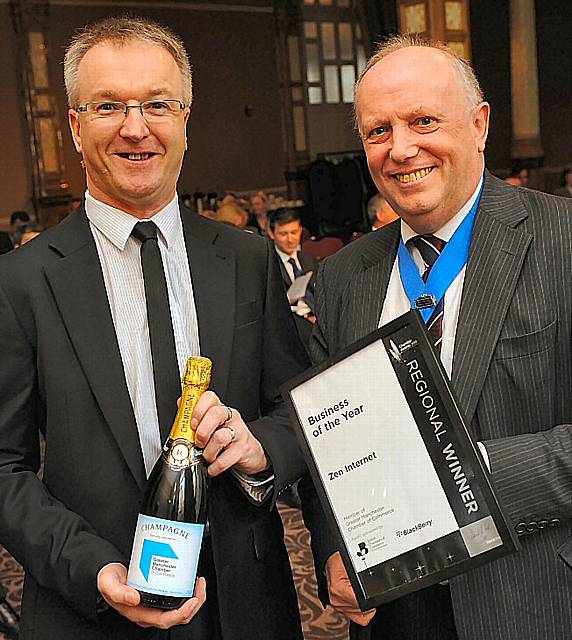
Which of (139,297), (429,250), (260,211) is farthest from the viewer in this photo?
(260,211)

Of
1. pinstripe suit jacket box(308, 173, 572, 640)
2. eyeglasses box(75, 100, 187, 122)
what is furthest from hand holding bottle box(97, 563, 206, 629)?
eyeglasses box(75, 100, 187, 122)

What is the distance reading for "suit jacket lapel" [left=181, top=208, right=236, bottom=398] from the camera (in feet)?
4.94

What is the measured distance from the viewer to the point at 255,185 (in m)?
15.9

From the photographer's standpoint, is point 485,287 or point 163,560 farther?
point 485,287

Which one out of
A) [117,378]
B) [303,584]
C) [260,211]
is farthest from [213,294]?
[260,211]

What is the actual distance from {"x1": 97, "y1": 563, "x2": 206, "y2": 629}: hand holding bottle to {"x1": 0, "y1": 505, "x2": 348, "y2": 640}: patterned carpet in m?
2.23

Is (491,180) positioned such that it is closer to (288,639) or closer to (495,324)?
(495,324)

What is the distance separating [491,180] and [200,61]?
1413 cm

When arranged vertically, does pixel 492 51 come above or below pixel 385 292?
above

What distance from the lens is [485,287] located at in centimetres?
148

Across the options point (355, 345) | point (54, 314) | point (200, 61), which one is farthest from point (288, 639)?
point (200, 61)

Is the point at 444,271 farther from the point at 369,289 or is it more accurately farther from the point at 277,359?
the point at 277,359

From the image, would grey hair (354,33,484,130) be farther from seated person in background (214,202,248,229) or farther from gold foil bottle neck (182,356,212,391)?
seated person in background (214,202,248,229)

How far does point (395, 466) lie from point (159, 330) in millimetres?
465
